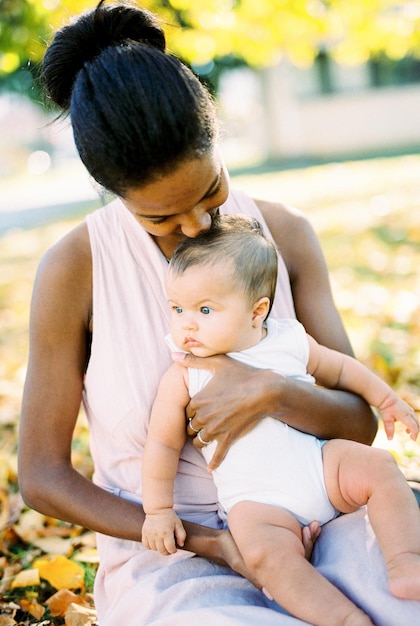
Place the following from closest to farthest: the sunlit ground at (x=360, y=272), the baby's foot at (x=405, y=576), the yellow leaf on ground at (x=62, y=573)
→ the baby's foot at (x=405, y=576) < the yellow leaf on ground at (x=62, y=573) < the sunlit ground at (x=360, y=272)

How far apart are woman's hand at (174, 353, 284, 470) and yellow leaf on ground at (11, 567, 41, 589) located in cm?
113

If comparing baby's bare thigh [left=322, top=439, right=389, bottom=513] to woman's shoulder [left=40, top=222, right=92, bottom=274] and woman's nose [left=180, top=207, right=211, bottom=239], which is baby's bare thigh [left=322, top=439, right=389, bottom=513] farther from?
woman's shoulder [left=40, top=222, right=92, bottom=274]

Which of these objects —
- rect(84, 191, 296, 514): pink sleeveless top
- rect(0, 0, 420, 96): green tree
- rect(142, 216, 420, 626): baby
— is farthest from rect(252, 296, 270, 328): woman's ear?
rect(0, 0, 420, 96): green tree

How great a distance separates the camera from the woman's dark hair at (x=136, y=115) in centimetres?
180

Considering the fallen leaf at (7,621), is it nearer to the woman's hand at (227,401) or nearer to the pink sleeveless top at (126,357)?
the pink sleeveless top at (126,357)

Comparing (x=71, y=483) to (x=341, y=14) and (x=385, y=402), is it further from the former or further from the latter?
(x=341, y=14)

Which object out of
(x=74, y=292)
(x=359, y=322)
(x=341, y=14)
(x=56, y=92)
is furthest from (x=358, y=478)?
(x=341, y=14)

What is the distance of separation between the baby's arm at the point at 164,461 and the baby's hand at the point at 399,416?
600 mm

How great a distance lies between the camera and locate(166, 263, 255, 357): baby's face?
6.39 feet

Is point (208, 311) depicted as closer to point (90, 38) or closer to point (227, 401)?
point (227, 401)

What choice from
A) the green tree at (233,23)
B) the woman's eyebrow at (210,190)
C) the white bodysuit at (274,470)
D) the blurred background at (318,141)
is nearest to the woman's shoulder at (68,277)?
the blurred background at (318,141)

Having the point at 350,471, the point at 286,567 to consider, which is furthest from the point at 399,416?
the point at 286,567

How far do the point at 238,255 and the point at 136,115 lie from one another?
44cm

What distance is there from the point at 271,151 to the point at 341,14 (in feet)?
47.3
